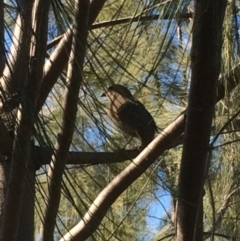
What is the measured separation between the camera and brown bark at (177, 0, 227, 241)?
86cm

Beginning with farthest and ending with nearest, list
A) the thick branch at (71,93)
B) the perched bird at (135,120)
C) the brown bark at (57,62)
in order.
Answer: the perched bird at (135,120), the brown bark at (57,62), the thick branch at (71,93)

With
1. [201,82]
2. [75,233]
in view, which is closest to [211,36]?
[201,82]

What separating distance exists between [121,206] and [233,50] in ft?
3.75

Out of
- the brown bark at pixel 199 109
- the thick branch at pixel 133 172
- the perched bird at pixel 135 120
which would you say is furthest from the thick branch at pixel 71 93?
the perched bird at pixel 135 120

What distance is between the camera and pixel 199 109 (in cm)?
96

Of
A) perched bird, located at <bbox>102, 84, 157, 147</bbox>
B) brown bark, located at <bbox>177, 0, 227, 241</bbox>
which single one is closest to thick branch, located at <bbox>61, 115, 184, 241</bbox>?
brown bark, located at <bbox>177, 0, 227, 241</bbox>

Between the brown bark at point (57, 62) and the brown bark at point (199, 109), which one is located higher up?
the brown bark at point (57, 62)

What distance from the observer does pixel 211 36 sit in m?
0.90

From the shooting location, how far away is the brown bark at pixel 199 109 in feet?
2.82

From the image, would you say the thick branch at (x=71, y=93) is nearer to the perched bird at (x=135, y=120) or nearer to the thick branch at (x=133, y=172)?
the thick branch at (x=133, y=172)

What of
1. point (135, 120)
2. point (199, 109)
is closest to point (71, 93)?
point (199, 109)

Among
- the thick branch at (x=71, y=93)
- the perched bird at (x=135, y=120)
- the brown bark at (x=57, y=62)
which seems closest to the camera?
the thick branch at (x=71, y=93)

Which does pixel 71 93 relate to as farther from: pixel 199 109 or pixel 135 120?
pixel 135 120

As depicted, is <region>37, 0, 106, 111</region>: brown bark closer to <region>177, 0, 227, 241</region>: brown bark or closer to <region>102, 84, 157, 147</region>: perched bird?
<region>177, 0, 227, 241</region>: brown bark
